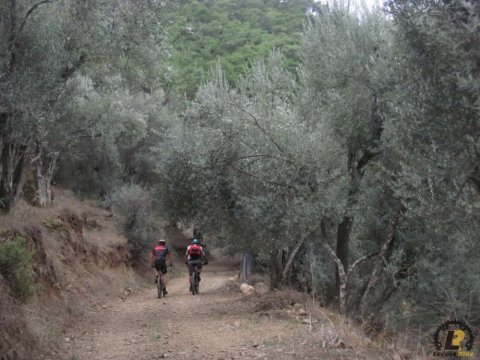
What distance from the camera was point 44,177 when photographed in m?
21.4

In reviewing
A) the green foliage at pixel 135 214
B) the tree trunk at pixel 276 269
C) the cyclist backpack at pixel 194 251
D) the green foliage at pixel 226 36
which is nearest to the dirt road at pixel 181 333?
the tree trunk at pixel 276 269

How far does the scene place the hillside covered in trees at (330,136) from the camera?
7.45 m

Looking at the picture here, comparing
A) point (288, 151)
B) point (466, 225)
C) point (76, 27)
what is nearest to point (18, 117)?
point (76, 27)

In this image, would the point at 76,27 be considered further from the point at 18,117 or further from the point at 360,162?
the point at 360,162

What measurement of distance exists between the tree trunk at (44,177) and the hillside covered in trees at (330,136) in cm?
314

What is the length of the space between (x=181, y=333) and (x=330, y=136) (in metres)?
5.86

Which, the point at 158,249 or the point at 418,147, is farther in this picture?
the point at 158,249

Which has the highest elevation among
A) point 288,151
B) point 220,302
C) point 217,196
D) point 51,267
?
point 288,151

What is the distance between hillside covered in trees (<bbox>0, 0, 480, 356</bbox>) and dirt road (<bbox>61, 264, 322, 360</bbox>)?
85.6 inches

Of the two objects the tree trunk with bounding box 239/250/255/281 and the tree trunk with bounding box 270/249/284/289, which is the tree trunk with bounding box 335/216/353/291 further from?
the tree trunk with bounding box 239/250/255/281

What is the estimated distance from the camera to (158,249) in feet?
57.2

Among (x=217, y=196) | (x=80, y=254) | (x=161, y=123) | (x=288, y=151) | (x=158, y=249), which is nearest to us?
(x=288, y=151)

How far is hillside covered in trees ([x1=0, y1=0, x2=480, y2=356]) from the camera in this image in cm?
745

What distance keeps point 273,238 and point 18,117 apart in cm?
680
